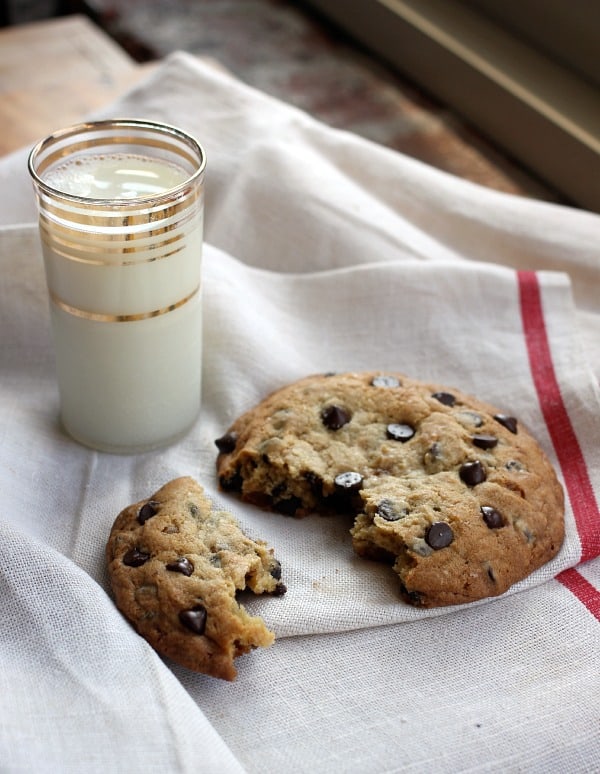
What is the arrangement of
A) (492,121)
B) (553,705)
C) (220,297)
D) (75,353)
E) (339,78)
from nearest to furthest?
(553,705) < (75,353) < (220,297) < (492,121) < (339,78)

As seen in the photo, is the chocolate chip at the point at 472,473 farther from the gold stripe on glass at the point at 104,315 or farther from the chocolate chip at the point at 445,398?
the gold stripe on glass at the point at 104,315

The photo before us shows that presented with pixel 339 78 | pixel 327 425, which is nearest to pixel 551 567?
pixel 327 425

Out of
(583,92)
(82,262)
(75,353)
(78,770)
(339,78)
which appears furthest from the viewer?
(339,78)

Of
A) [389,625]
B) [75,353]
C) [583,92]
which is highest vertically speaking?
[583,92]

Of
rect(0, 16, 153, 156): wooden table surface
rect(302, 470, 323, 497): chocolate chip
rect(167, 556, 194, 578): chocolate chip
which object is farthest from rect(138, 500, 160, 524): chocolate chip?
rect(0, 16, 153, 156): wooden table surface

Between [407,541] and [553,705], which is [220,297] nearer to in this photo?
[407,541]

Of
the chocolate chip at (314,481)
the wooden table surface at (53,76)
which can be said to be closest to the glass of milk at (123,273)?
the chocolate chip at (314,481)
